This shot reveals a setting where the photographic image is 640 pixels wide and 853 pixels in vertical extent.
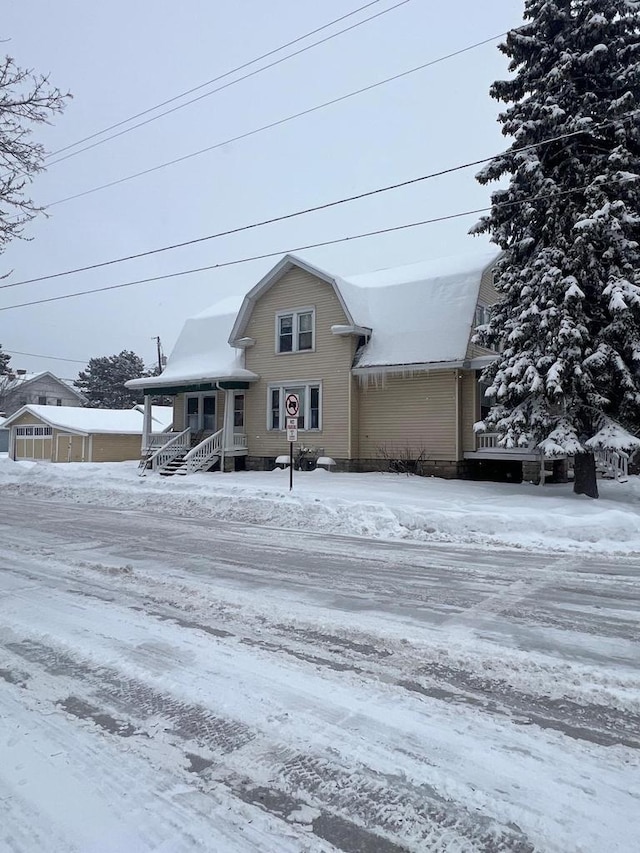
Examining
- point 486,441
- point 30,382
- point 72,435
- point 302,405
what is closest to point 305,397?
point 302,405

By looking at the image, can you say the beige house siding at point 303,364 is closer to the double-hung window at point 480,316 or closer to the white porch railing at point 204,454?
the white porch railing at point 204,454

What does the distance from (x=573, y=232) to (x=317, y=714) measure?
13128 mm

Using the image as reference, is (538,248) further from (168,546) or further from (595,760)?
(595,760)

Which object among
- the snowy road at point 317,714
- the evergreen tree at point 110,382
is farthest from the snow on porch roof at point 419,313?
the evergreen tree at point 110,382

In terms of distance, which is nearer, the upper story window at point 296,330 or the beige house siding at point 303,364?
the beige house siding at point 303,364

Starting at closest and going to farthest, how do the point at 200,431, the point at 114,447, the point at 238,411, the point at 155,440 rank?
the point at 238,411 → the point at 200,431 → the point at 155,440 → the point at 114,447

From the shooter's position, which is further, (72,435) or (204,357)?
(72,435)

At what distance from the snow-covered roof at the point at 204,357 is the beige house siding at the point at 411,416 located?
508 centimetres

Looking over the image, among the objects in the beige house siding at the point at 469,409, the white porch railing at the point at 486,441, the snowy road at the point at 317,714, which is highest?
the beige house siding at the point at 469,409

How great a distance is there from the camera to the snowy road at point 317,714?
2623 mm

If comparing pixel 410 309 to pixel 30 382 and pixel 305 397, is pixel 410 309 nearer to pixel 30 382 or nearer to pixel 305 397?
pixel 305 397

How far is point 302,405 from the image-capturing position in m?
21.9

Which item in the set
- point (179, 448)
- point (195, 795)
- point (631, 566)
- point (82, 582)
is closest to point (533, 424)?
point (631, 566)

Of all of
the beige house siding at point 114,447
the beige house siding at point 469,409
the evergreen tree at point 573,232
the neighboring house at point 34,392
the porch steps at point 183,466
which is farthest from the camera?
the neighboring house at point 34,392
